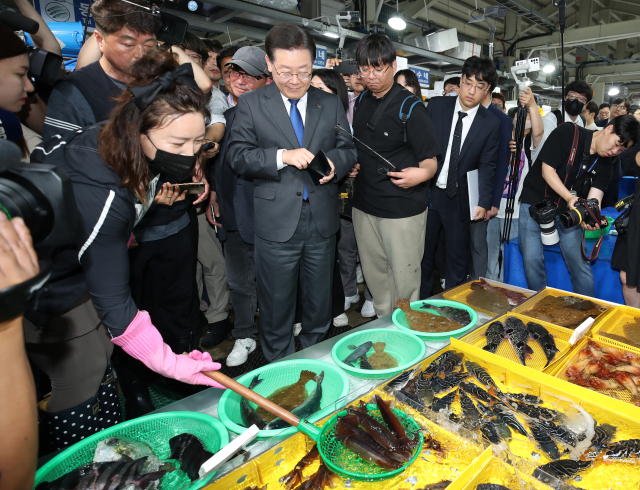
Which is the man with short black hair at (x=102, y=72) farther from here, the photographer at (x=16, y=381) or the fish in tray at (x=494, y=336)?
the fish in tray at (x=494, y=336)

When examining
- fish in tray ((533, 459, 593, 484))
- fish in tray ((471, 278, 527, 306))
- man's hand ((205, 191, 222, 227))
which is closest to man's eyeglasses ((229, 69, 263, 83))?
man's hand ((205, 191, 222, 227))

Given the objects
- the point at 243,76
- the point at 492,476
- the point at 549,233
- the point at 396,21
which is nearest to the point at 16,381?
the point at 492,476

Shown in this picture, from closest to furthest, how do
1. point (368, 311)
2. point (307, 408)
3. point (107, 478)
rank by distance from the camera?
point (107, 478) < point (307, 408) < point (368, 311)

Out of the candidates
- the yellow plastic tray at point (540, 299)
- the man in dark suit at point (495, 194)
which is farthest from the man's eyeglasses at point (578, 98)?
the yellow plastic tray at point (540, 299)

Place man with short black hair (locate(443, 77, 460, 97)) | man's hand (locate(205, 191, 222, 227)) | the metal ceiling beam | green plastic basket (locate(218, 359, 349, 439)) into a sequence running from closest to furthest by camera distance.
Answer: green plastic basket (locate(218, 359, 349, 439)) < man's hand (locate(205, 191, 222, 227)) < man with short black hair (locate(443, 77, 460, 97)) < the metal ceiling beam

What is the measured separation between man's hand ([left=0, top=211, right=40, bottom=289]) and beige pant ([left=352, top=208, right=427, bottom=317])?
2.09 metres

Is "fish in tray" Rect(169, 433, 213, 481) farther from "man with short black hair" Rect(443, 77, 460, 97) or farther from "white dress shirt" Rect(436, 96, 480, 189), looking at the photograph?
"man with short black hair" Rect(443, 77, 460, 97)

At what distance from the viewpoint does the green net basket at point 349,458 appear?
0.94 m

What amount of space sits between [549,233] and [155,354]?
2.72 metres

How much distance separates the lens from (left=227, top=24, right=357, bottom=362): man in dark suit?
6.17 ft

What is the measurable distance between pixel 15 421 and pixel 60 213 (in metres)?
0.31

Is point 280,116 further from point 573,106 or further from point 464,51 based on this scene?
point 464,51

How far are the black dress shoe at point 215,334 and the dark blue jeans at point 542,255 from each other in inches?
94.7

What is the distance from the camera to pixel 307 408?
1265 millimetres
